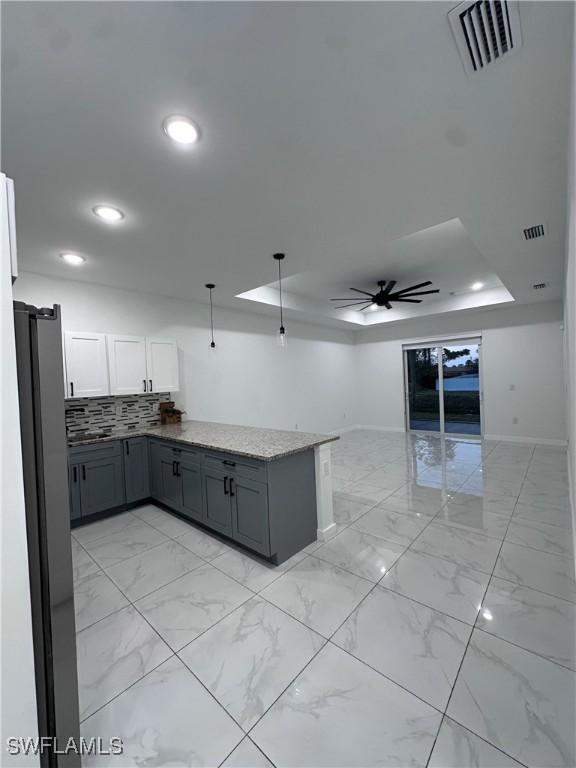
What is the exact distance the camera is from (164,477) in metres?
3.53

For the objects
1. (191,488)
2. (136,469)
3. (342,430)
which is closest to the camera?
(191,488)

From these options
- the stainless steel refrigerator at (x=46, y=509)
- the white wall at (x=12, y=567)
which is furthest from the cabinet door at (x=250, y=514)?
the white wall at (x=12, y=567)

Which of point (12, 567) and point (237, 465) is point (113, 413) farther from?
point (12, 567)

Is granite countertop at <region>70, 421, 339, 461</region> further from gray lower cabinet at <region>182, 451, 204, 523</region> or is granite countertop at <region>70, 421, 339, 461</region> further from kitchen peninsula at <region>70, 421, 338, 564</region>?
gray lower cabinet at <region>182, 451, 204, 523</region>

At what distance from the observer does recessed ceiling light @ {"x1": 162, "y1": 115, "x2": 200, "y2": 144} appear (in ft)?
5.24

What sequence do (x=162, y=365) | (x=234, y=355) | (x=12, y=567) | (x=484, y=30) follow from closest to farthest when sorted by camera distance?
(x=12, y=567)
(x=484, y=30)
(x=162, y=365)
(x=234, y=355)

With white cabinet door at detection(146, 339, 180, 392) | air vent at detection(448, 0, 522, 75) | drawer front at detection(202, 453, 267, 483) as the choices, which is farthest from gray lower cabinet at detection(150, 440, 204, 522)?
air vent at detection(448, 0, 522, 75)

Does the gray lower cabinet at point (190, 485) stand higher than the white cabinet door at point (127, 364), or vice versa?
the white cabinet door at point (127, 364)

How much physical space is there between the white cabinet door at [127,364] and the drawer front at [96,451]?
63cm

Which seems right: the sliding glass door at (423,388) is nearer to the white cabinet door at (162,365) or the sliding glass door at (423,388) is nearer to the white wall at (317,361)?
the white wall at (317,361)

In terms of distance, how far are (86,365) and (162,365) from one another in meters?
0.92

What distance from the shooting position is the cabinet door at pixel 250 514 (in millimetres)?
2408

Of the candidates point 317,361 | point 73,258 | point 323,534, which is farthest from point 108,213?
point 317,361

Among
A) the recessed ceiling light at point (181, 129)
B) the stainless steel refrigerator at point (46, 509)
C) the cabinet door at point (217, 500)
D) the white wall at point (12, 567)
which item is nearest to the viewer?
the white wall at point (12, 567)
